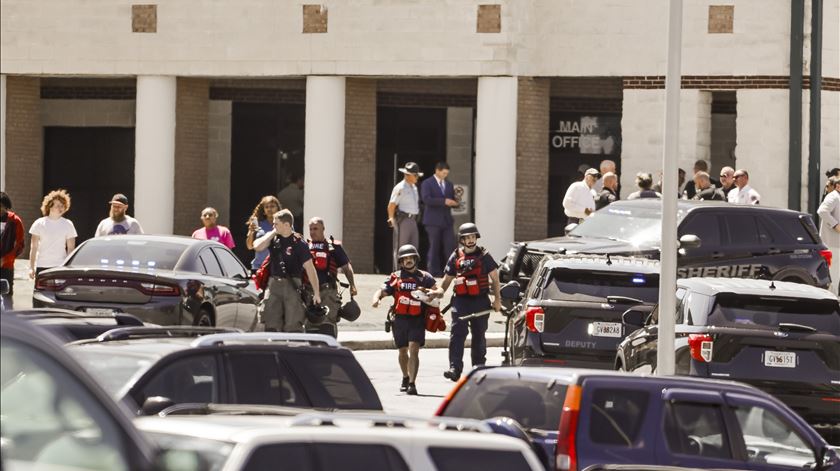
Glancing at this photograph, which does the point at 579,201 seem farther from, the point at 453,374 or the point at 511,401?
the point at 511,401

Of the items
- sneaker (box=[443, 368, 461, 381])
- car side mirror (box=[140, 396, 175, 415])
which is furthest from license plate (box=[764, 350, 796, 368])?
car side mirror (box=[140, 396, 175, 415])

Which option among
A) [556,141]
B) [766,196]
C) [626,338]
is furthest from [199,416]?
[556,141]

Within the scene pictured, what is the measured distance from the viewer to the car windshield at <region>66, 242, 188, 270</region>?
20.3m

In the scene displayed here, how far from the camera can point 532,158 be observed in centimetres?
3450

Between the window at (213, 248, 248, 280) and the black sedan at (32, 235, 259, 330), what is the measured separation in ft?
0.04

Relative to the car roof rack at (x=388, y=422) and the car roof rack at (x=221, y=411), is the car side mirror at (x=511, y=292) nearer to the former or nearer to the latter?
the car roof rack at (x=221, y=411)

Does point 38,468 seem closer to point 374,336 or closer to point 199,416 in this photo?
point 199,416

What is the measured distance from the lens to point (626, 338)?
57.4ft

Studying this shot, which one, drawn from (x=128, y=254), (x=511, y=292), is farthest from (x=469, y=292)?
(x=128, y=254)

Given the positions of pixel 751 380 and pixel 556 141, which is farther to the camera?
pixel 556 141

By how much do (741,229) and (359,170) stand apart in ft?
42.6

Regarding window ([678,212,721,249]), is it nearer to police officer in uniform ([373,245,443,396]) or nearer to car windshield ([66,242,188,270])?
police officer in uniform ([373,245,443,396])

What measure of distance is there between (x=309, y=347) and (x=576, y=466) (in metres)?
1.55

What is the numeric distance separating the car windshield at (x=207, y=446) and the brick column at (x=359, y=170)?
2895 centimetres
